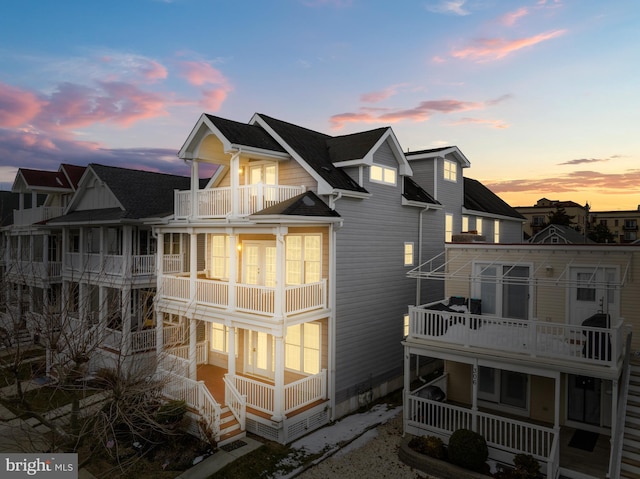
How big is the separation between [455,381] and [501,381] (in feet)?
5.37

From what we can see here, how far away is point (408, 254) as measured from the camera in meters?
20.0

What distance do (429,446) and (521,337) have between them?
4.35m

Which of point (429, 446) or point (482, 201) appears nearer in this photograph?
point (429, 446)

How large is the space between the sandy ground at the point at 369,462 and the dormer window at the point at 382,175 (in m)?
10.2

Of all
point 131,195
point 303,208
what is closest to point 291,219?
point 303,208

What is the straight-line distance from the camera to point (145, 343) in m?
20.0

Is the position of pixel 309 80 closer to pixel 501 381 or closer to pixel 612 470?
pixel 501 381

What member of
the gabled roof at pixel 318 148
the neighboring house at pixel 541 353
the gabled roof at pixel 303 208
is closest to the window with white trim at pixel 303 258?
the gabled roof at pixel 303 208

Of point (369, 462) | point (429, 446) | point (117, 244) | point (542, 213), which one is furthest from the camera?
point (542, 213)

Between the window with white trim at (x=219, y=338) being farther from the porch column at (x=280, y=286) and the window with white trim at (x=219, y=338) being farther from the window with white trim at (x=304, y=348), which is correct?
the porch column at (x=280, y=286)

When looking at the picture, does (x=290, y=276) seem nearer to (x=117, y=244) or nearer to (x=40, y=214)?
(x=117, y=244)

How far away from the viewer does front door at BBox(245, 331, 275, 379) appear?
1728 cm

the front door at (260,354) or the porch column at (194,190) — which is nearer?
the porch column at (194,190)

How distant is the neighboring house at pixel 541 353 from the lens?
11172 millimetres
